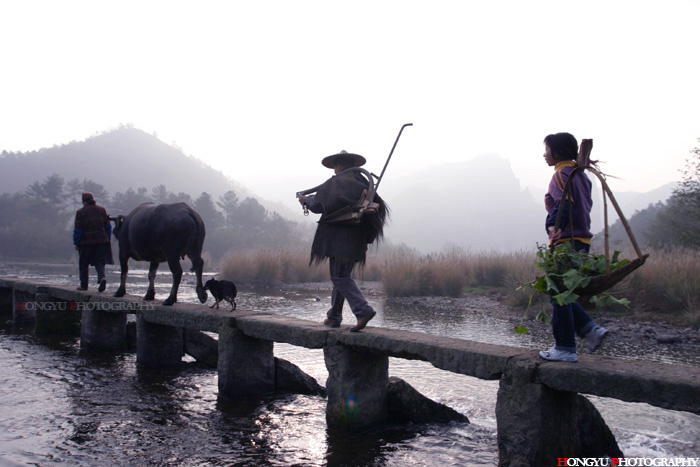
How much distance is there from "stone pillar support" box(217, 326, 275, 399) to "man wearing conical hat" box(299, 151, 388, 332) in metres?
1.13

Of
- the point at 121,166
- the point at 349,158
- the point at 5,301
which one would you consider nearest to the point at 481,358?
the point at 349,158

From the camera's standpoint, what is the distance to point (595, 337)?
3572 mm

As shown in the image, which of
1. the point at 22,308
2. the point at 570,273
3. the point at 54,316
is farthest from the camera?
the point at 22,308

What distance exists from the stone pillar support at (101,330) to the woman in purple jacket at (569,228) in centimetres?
650

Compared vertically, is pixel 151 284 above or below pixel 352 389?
above

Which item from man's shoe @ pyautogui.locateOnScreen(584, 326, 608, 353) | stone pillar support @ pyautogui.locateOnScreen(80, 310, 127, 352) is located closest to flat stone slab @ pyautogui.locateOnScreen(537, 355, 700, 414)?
A: man's shoe @ pyautogui.locateOnScreen(584, 326, 608, 353)

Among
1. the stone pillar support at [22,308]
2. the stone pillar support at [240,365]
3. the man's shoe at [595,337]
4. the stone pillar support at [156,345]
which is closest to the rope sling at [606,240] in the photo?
the man's shoe at [595,337]

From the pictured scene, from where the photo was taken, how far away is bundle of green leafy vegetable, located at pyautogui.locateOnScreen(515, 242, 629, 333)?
334cm

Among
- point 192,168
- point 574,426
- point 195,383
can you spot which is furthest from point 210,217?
point 192,168

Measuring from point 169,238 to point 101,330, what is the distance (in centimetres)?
213

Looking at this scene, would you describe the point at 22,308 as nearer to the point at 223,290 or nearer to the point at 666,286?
the point at 223,290

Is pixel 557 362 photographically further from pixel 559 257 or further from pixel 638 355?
pixel 638 355

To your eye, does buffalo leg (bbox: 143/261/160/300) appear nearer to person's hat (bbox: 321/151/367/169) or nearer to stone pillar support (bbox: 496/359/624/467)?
person's hat (bbox: 321/151/367/169)

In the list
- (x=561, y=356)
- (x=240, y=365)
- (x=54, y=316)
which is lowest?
(x=240, y=365)
